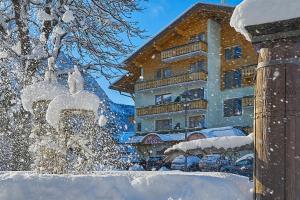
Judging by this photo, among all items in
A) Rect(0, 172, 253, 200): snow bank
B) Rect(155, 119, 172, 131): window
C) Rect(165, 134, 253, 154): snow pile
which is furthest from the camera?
Answer: Rect(155, 119, 172, 131): window

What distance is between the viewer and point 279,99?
8.33 ft

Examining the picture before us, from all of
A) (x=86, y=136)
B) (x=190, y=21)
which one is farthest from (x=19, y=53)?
(x=190, y=21)

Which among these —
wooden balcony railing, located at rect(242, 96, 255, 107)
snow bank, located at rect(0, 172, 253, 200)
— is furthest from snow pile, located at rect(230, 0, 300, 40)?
wooden balcony railing, located at rect(242, 96, 255, 107)

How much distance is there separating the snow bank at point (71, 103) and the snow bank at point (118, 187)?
1726mm

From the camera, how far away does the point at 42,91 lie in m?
5.26

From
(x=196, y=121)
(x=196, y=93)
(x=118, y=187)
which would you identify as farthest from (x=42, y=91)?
(x=196, y=93)

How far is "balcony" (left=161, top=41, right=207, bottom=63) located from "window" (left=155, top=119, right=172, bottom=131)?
423cm

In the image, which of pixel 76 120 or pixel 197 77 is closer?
pixel 76 120

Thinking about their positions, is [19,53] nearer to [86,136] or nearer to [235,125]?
[86,136]

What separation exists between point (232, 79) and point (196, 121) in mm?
3616

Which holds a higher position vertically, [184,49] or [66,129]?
[184,49]

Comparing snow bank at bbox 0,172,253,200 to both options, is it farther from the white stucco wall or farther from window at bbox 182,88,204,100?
window at bbox 182,88,204,100

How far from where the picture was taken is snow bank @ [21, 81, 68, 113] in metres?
5.21

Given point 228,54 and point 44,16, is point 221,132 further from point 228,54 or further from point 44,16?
point 44,16
